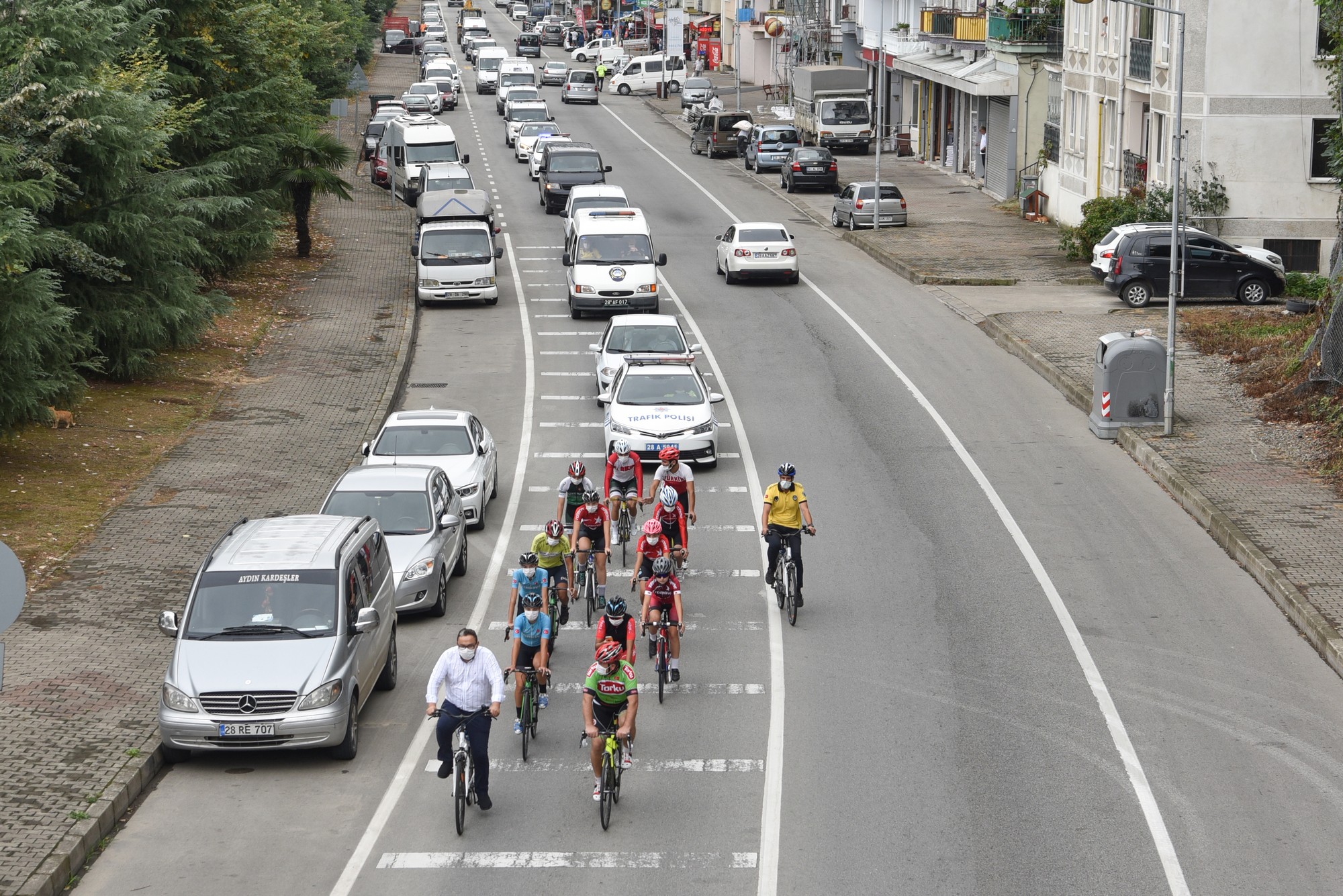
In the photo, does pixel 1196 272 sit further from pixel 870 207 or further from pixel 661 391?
pixel 661 391

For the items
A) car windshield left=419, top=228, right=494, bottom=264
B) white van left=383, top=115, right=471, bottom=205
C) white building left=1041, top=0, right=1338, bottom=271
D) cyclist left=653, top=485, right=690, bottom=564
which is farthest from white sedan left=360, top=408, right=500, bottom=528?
white van left=383, top=115, right=471, bottom=205

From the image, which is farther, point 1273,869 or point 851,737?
point 851,737

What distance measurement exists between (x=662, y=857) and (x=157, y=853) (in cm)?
390

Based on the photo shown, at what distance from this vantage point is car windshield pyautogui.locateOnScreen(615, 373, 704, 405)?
82.5ft

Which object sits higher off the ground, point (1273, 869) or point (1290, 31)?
point (1290, 31)

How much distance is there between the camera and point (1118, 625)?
1792 centimetres

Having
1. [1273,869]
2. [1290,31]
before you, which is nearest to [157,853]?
[1273,869]

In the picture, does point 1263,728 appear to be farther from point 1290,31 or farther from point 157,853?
point 1290,31

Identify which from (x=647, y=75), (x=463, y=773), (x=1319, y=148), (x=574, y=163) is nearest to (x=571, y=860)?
(x=463, y=773)

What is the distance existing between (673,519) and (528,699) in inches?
174

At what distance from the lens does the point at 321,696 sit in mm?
14078

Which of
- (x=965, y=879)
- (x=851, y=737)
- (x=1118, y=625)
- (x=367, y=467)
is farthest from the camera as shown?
(x=367, y=467)

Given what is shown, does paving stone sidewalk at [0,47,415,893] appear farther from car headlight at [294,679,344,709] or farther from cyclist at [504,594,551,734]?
cyclist at [504,594,551,734]

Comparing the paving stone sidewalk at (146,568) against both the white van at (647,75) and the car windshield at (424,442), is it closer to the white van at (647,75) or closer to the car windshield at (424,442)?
the car windshield at (424,442)
